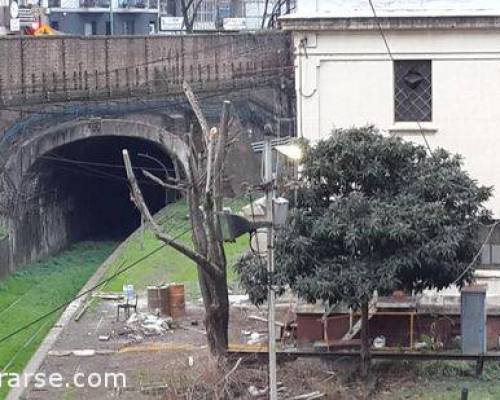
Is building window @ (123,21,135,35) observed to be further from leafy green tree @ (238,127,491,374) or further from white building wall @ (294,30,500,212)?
leafy green tree @ (238,127,491,374)

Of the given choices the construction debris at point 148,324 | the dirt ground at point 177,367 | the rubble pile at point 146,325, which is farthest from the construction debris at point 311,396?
the construction debris at point 148,324

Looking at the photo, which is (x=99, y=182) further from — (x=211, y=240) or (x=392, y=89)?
(x=211, y=240)

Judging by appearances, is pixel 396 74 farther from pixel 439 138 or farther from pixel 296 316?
pixel 296 316

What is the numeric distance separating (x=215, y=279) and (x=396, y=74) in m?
5.29

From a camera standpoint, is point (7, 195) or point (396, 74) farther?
point (7, 195)

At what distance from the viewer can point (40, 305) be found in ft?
78.4

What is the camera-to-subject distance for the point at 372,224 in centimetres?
1439

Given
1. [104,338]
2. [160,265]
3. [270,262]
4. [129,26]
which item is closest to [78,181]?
[160,265]

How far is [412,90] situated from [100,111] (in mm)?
13985

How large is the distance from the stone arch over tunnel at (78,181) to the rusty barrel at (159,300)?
702 cm

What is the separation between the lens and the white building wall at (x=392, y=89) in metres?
18.8

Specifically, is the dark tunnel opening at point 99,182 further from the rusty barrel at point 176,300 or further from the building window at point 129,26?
the building window at point 129,26

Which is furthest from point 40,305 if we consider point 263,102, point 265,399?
point 263,102

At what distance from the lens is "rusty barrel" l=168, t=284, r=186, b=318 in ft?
65.3
